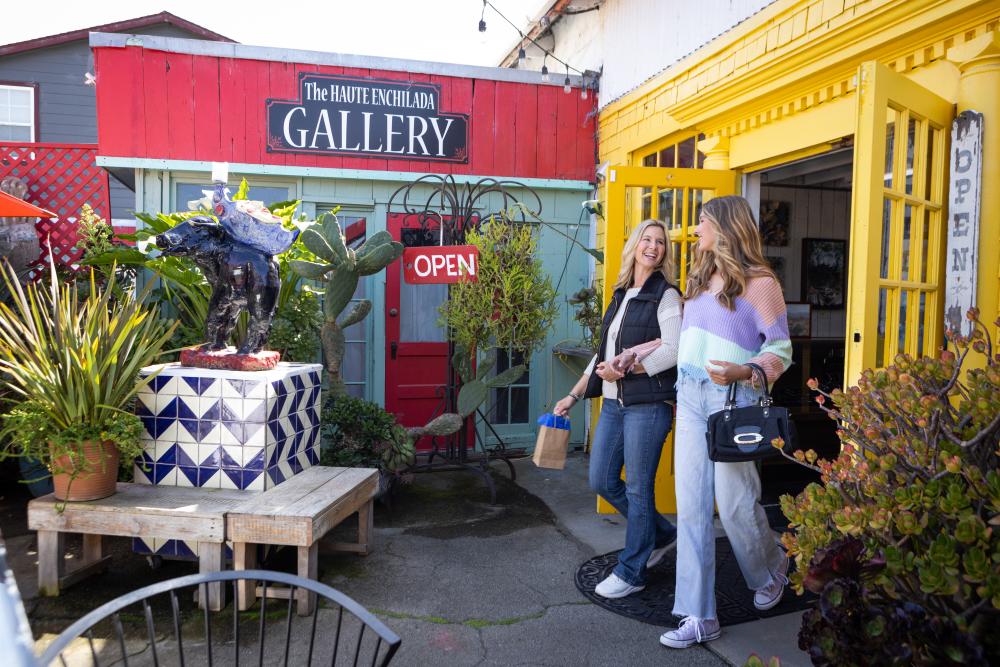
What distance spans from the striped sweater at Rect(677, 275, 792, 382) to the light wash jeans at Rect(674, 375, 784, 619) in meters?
0.11

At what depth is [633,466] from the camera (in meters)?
2.98

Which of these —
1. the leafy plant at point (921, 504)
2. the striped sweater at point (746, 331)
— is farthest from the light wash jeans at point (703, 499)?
the leafy plant at point (921, 504)

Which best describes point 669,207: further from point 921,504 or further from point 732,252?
point 921,504

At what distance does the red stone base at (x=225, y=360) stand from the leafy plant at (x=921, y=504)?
2.43 metres

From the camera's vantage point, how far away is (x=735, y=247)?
2717 mm

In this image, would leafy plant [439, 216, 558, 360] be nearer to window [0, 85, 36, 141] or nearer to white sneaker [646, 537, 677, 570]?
white sneaker [646, 537, 677, 570]

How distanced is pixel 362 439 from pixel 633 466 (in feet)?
6.70

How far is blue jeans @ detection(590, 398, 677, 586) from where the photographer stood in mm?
2979

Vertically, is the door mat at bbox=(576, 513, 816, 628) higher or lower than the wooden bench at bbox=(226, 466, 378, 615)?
lower

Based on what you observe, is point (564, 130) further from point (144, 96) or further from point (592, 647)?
point (592, 647)

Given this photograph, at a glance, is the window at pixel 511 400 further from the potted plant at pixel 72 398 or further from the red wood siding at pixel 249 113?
the potted plant at pixel 72 398

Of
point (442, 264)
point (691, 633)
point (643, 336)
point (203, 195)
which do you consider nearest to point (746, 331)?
point (643, 336)

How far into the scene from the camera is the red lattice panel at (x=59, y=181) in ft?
19.0

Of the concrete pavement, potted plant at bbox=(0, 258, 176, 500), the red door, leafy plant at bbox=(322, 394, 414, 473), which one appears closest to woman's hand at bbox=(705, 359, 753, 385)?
the concrete pavement
